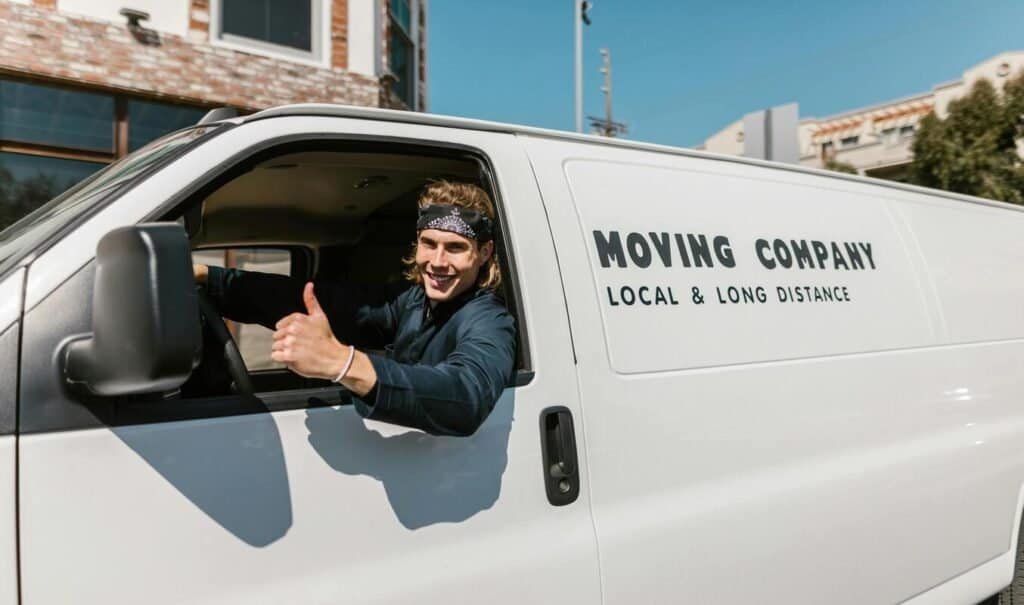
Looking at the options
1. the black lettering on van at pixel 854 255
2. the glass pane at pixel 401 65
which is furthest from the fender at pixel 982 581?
the glass pane at pixel 401 65

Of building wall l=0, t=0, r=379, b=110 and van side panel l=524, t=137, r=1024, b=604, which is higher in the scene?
building wall l=0, t=0, r=379, b=110

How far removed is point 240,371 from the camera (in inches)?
64.2

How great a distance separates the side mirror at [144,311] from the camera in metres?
1.16

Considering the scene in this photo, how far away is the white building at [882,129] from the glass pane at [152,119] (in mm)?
21701

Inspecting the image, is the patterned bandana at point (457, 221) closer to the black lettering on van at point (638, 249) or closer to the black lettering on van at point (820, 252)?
the black lettering on van at point (638, 249)

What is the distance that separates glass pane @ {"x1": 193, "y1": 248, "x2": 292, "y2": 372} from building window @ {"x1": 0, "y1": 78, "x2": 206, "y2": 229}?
5265mm

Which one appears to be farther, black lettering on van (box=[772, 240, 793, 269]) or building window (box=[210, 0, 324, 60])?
building window (box=[210, 0, 324, 60])

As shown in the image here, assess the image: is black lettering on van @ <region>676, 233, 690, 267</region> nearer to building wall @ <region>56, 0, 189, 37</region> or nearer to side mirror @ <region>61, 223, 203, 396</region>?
side mirror @ <region>61, 223, 203, 396</region>

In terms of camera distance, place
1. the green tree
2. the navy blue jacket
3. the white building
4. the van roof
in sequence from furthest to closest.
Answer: the white building → the green tree → the van roof → the navy blue jacket

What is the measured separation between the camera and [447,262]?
1906mm

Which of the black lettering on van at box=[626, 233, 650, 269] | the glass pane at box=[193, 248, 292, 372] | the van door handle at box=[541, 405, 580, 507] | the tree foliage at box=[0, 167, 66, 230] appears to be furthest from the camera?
the tree foliage at box=[0, 167, 66, 230]

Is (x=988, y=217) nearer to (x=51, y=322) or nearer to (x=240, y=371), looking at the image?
(x=240, y=371)

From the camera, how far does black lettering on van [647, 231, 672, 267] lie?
218cm

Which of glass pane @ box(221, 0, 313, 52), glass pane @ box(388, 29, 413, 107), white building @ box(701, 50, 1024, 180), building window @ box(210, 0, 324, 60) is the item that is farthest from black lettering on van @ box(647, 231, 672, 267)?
white building @ box(701, 50, 1024, 180)
